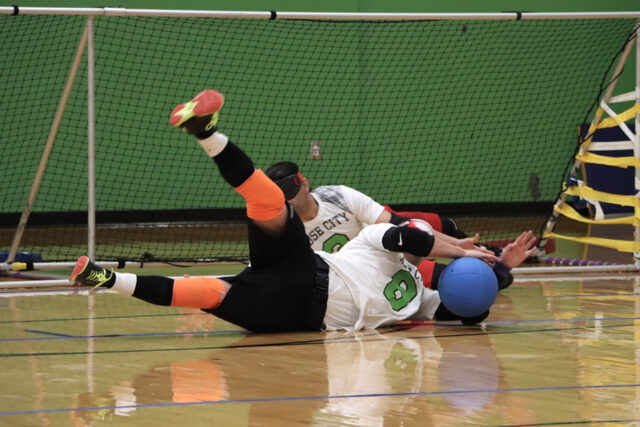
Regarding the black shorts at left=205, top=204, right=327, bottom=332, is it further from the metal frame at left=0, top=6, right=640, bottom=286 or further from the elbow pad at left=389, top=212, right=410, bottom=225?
the metal frame at left=0, top=6, right=640, bottom=286

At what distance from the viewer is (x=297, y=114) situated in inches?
496

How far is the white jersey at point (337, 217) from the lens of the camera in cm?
608

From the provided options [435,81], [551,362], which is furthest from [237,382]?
[435,81]

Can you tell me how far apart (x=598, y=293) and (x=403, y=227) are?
2.37m

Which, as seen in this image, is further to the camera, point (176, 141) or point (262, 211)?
point (176, 141)

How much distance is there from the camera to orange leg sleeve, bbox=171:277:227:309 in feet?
15.5

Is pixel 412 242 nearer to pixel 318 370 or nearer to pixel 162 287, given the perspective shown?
pixel 318 370

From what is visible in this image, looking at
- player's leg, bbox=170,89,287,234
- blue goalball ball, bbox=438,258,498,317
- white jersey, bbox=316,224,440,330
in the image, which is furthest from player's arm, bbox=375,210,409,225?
player's leg, bbox=170,89,287,234

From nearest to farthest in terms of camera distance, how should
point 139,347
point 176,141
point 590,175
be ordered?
point 139,347 < point 590,175 < point 176,141

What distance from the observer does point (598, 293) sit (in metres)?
6.64

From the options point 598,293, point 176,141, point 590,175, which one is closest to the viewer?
point 598,293

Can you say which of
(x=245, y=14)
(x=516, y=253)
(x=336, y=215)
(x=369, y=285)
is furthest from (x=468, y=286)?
(x=245, y=14)

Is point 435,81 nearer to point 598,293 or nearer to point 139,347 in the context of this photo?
point 598,293

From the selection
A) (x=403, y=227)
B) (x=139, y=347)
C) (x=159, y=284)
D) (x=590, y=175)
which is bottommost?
(x=139, y=347)
